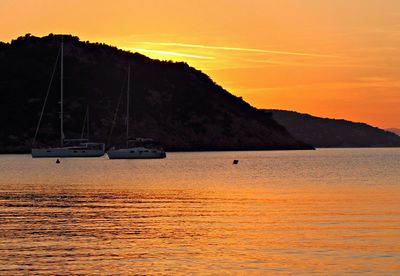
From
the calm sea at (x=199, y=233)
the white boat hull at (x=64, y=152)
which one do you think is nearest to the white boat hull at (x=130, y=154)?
the white boat hull at (x=64, y=152)

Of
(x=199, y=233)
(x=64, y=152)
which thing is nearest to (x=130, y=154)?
(x=64, y=152)

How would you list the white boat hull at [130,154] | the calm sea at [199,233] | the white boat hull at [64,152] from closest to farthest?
the calm sea at [199,233]
the white boat hull at [64,152]
the white boat hull at [130,154]

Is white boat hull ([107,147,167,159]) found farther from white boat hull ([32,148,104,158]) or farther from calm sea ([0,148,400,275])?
calm sea ([0,148,400,275])

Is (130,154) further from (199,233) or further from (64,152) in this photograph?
(199,233)

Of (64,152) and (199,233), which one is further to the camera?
(64,152)

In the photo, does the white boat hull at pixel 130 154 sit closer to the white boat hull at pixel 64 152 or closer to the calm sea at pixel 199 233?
the white boat hull at pixel 64 152

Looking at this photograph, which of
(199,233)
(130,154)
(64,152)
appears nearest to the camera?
(199,233)

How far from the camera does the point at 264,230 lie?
44.0 meters

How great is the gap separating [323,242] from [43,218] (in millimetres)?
17812

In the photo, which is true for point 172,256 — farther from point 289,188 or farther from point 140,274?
point 289,188

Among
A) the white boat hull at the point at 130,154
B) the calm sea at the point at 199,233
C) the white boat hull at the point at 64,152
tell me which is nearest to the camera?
the calm sea at the point at 199,233

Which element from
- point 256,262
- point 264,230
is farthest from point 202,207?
point 256,262

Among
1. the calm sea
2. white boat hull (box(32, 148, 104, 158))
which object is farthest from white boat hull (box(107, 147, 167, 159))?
the calm sea

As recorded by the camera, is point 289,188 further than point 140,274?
Yes
